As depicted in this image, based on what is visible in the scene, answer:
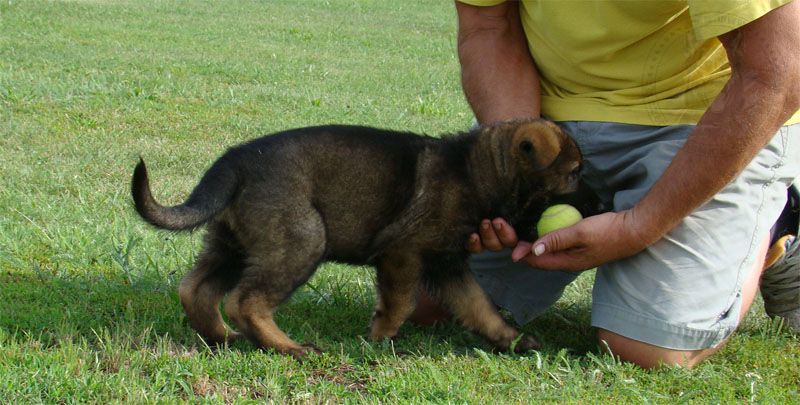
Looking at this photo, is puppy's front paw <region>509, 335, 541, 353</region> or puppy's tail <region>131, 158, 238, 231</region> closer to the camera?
puppy's tail <region>131, 158, 238, 231</region>

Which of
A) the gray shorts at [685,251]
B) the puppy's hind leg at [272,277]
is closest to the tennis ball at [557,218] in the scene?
the gray shorts at [685,251]

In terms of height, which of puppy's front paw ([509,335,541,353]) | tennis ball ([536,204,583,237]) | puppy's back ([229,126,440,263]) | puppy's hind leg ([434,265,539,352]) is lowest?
puppy's front paw ([509,335,541,353])

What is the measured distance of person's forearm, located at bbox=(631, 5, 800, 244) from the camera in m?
3.79

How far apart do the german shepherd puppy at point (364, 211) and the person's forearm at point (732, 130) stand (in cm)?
41

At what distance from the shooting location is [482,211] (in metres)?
4.27

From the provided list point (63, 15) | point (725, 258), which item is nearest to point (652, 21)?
point (725, 258)

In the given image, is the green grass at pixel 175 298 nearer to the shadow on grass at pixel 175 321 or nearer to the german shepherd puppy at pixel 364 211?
the shadow on grass at pixel 175 321

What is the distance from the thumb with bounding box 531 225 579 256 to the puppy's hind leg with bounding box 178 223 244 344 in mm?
1219

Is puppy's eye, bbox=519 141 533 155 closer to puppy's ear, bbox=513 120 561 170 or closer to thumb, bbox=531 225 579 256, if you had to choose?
puppy's ear, bbox=513 120 561 170

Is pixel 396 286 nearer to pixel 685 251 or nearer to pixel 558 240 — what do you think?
pixel 558 240

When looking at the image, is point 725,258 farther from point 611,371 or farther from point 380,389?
point 380,389

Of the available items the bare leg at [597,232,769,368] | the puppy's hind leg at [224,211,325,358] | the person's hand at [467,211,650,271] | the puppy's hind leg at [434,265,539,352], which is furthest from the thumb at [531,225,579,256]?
the puppy's hind leg at [224,211,325,358]

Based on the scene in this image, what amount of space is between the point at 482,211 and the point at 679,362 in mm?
1040

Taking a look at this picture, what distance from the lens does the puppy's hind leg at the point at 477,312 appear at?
14.2ft
